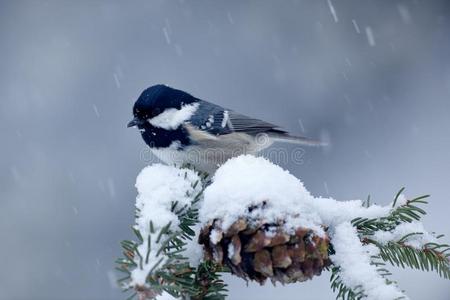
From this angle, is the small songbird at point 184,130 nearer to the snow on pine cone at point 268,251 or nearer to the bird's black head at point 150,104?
the bird's black head at point 150,104

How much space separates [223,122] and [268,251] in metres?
1.75

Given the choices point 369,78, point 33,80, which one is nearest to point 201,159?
point 369,78

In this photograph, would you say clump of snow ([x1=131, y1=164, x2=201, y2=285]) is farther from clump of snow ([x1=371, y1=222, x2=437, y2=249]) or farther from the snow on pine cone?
clump of snow ([x1=371, y1=222, x2=437, y2=249])

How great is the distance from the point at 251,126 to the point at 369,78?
163 cm

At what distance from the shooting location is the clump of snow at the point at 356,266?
3.54 ft

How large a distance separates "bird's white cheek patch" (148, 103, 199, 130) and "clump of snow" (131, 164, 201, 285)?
894mm

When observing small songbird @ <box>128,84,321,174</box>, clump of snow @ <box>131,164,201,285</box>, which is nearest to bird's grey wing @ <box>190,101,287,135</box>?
small songbird @ <box>128,84,321,174</box>

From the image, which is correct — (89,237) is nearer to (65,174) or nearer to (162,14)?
(65,174)

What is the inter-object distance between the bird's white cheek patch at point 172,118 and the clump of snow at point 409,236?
1.32m

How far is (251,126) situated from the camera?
3.00 m

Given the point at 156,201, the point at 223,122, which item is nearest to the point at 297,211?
the point at 156,201

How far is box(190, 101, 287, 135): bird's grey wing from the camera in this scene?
2641 millimetres

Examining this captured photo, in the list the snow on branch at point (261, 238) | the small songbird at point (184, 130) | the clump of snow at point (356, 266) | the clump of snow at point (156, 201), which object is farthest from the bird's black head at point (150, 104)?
the clump of snow at point (356, 266)

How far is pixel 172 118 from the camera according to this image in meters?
2.50
